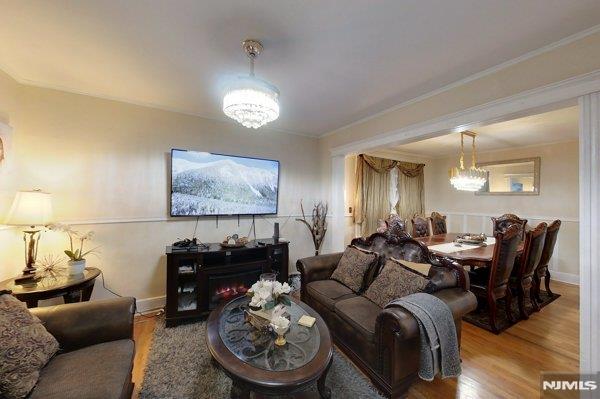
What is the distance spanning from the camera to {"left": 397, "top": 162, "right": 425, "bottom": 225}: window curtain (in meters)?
5.50

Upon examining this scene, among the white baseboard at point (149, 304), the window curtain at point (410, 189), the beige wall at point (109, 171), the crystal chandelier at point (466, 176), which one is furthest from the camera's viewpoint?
the window curtain at point (410, 189)

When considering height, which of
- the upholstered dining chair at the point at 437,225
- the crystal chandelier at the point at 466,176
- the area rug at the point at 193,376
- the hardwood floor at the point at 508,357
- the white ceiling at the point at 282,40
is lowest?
the hardwood floor at the point at 508,357

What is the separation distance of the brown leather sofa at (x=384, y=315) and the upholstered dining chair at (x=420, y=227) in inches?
77.3

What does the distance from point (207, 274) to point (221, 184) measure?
3.85 feet

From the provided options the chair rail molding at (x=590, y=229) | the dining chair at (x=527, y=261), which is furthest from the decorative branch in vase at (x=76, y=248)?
the dining chair at (x=527, y=261)

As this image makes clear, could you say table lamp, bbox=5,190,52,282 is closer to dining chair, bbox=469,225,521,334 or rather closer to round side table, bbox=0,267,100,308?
round side table, bbox=0,267,100,308

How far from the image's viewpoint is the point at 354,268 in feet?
8.32

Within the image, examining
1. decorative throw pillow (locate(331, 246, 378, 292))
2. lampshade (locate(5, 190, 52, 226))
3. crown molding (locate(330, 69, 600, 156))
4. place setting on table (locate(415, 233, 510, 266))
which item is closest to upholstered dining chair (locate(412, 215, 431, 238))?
place setting on table (locate(415, 233, 510, 266))

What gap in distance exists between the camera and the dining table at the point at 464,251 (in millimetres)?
2645

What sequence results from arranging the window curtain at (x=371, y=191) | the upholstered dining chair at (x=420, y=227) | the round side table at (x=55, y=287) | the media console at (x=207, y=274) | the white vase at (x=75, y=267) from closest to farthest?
Answer: the round side table at (x=55, y=287), the white vase at (x=75, y=267), the media console at (x=207, y=274), the upholstered dining chair at (x=420, y=227), the window curtain at (x=371, y=191)

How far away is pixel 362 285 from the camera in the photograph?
242 centimetres

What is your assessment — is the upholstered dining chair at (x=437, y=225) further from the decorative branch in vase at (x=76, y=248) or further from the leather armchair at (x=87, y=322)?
the decorative branch in vase at (x=76, y=248)

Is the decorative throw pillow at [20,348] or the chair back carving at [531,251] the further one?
the chair back carving at [531,251]

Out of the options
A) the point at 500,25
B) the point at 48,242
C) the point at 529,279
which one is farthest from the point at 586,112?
the point at 48,242
